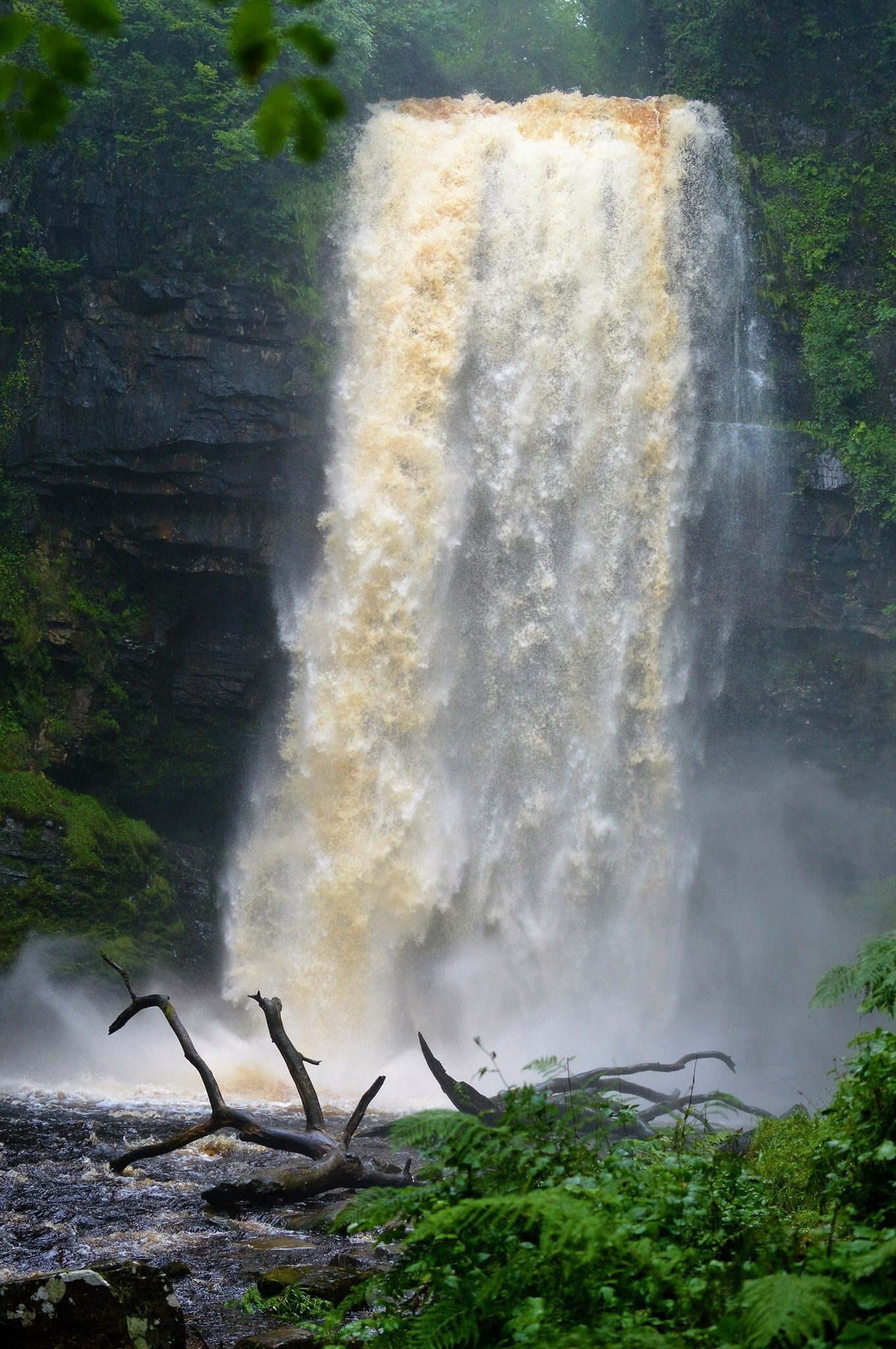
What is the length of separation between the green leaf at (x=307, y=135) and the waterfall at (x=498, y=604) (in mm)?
14071

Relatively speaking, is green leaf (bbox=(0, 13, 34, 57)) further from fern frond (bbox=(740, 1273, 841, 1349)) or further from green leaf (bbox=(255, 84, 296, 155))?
fern frond (bbox=(740, 1273, 841, 1349))

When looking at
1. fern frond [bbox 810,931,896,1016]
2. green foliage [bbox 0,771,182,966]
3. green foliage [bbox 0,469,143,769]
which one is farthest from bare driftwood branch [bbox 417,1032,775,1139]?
green foliage [bbox 0,469,143,769]

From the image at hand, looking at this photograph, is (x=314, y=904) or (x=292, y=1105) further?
(x=314, y=904)

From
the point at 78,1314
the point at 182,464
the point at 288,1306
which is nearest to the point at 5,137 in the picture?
the point at 78,1314

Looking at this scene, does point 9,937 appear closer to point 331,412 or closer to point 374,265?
point 331,412

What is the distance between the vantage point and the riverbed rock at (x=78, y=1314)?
396 cm

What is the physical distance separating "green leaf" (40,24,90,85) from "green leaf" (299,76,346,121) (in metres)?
0.32

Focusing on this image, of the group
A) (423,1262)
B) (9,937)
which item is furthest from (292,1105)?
(423,1262)

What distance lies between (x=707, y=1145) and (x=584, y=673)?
11529mm

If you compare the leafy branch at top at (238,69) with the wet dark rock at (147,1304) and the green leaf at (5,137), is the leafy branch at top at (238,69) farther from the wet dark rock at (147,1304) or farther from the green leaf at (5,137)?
the wet dark rock at (147,1304)

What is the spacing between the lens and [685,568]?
17234mm

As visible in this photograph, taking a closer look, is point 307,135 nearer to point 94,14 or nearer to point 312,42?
point 312,42

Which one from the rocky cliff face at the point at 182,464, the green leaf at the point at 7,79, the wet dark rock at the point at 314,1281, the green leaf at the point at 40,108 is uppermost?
the rocky cliff face at the point at 182,464

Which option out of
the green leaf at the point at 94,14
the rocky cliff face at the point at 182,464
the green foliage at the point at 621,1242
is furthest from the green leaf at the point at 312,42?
the rocky cliff face at the point at 182,464
